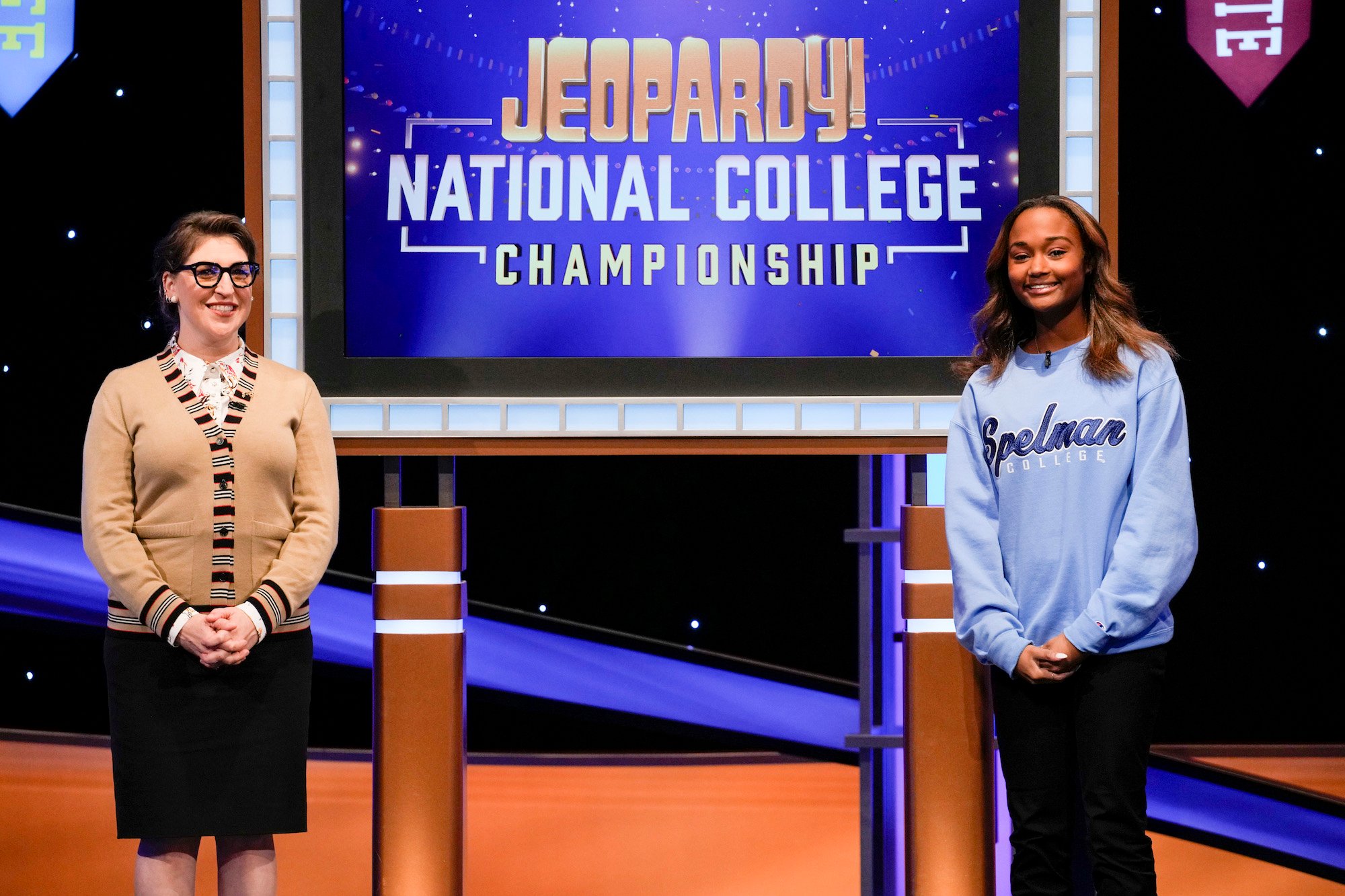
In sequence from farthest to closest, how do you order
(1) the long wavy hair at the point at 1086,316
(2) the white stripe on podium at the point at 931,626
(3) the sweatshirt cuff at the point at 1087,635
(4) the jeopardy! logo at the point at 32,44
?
(4) the jeopardy! logo at the point at 32,44
(2) the white stripe on podium at the point at 931,626
(1) the long wavy hair at the point at 1086,316
(3) the sweatshirt cuff at the point at 1087,635

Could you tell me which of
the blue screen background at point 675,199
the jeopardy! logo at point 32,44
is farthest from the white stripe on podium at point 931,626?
the jeopardy! logo at point 32,44

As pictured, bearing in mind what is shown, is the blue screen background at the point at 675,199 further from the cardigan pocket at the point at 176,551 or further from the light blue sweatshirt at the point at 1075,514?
the cardigan pocket at the point at 176,551

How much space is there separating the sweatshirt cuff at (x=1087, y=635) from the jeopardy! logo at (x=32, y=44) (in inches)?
92.3

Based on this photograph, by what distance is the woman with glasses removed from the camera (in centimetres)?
197

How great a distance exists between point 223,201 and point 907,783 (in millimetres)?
1965

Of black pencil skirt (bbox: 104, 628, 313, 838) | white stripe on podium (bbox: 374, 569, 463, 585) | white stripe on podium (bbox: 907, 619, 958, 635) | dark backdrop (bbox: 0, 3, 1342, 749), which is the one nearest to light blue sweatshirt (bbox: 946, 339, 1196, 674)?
white stripe on podium (bbox: 907, 619, 958, 635)

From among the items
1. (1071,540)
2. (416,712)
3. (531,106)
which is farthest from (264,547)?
(1071,540)

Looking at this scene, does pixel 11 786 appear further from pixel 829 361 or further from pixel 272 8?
pixel 829 361

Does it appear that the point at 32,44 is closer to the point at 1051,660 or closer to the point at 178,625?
the point at 178,625

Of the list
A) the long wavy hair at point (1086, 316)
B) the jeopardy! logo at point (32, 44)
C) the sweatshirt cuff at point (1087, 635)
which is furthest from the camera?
the jeopardy! logo at point (32, 44)

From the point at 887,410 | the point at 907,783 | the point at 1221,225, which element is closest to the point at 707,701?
the point at 907,783

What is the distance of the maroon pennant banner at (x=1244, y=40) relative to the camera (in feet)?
8.88

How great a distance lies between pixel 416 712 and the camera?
226 centimetres

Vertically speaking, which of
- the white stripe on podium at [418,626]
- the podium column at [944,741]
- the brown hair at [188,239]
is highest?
the brown hair at [188,239]
